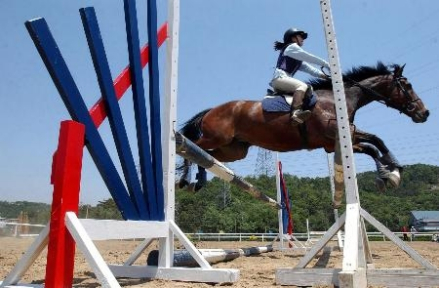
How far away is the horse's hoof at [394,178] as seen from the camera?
3.27 m

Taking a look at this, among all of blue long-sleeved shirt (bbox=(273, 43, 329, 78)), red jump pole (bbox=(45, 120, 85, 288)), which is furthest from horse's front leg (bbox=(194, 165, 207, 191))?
red jump pole (bbox=(45, 120, 85, 288))

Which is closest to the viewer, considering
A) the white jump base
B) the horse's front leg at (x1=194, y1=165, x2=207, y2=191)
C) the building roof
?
the white jump base

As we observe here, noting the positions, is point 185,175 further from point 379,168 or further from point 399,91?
point 399,91

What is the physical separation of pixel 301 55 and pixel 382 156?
1180 mm

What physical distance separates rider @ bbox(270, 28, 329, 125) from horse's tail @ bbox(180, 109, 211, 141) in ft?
3.32

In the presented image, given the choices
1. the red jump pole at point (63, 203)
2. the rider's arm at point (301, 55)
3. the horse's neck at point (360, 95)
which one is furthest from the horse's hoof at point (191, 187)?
the red jump pole at point (63, 203)

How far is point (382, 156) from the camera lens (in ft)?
11.9

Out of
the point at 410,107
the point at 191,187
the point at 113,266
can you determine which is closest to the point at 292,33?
the point at 410,107

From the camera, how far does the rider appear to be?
12.4 ft

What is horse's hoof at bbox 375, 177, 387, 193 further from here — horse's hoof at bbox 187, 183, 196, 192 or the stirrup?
horse's hoof at bbox 187, 183, 196, 192

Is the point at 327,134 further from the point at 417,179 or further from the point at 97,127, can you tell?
the point at 417,179

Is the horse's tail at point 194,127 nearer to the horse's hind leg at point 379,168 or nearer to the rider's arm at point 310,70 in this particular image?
the rider's arm at point 310,70

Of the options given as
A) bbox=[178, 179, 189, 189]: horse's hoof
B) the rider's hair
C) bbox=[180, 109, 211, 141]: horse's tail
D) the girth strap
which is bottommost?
bbox=[178, 179, 189, 189]: horse's hoof

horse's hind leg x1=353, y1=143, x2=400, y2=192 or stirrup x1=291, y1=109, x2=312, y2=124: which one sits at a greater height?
stirrup x1=291, y1=109, x2=312, y2=124
